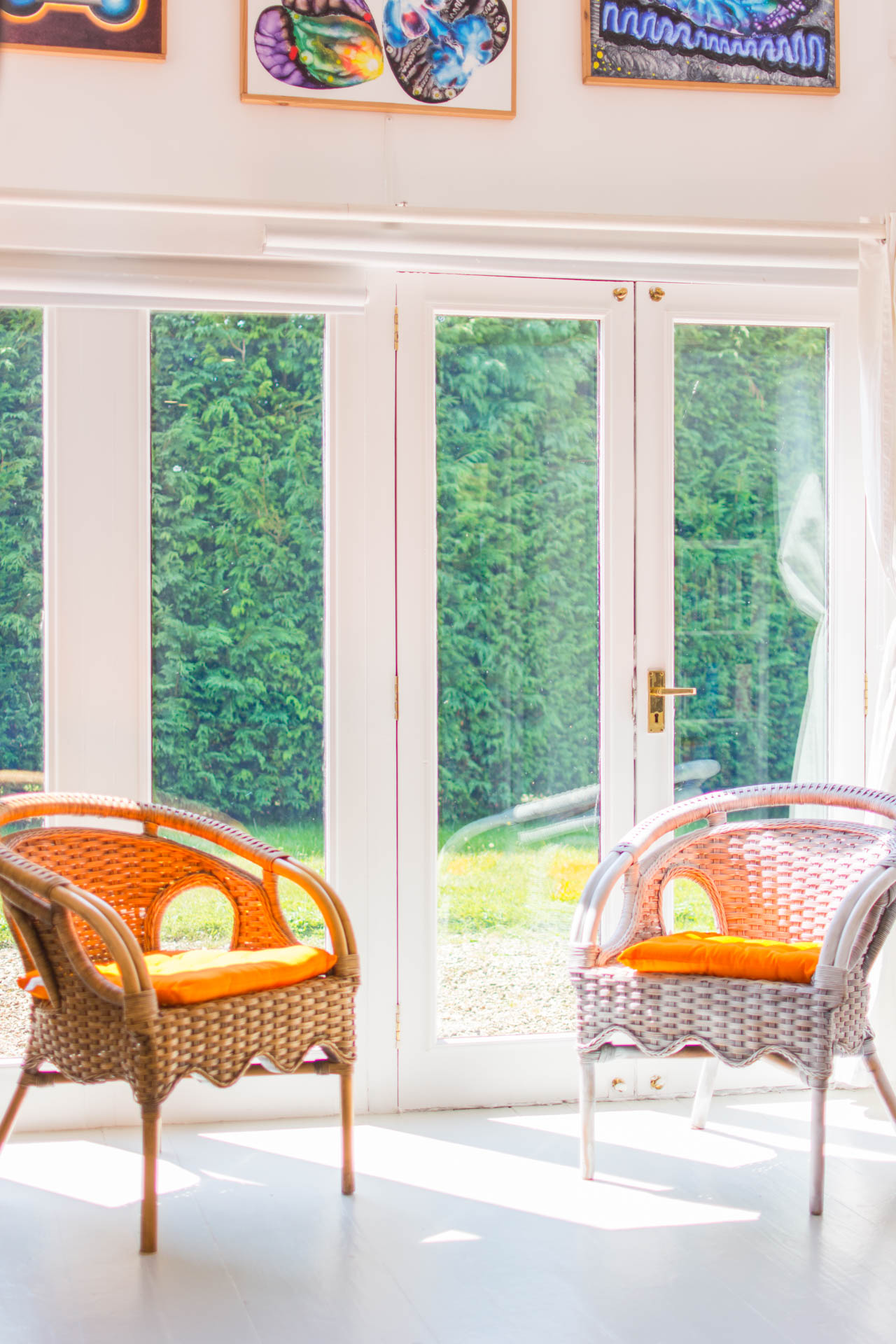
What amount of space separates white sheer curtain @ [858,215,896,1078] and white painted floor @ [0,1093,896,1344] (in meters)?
0.31

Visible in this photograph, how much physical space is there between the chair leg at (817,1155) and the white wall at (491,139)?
219cm

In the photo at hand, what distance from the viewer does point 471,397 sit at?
11.0 feet

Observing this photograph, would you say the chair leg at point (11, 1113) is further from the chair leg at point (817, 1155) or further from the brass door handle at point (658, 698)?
the brass door handle at point (658, 698)

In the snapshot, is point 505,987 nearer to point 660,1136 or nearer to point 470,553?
point 660,1136

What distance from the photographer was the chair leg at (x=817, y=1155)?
8.44ft

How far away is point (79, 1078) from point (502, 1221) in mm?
870

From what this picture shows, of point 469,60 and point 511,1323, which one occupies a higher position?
point 469,60

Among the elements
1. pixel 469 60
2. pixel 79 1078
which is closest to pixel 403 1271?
pixel 79 1078

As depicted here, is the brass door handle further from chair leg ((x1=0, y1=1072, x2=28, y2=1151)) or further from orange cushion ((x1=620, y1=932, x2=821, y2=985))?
chair leg ((x1=0, y1=1072, x2=28, y2=1151))

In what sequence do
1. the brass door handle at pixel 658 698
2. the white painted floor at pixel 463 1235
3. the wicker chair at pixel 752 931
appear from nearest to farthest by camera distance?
the white painted floor at pixel 463 1235 < the wicker chair at pixel 752 931 < the brass door handle at pixel 658 698

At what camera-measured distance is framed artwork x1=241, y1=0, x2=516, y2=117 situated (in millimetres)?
3182

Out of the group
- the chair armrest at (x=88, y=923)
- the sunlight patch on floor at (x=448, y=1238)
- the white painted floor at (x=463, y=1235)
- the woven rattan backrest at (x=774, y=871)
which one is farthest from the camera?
the woven rattan backrest at (x=774, y=871)

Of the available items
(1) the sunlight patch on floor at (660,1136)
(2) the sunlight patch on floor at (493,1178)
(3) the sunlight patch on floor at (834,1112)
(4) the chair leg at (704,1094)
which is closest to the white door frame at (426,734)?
(1) the sunlight patch on floor at (660,1136)

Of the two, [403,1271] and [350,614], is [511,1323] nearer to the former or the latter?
[403,1271]
